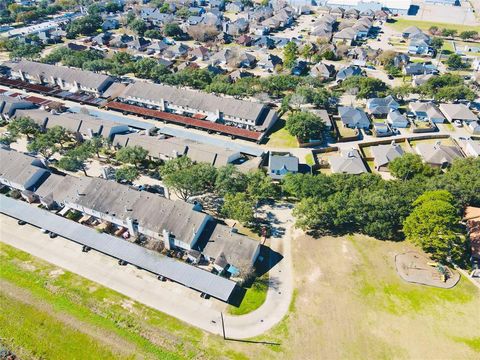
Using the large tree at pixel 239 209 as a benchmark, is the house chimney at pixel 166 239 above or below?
below

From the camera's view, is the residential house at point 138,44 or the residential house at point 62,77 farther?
the residential house at point 138,44

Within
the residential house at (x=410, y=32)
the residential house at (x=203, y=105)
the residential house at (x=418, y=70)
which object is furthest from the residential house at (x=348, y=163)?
the residential house at (x=410, y=32)

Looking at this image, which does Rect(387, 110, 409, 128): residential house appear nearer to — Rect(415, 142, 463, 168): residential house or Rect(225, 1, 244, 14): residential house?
Rect(415, 142, 463, 168): residential house

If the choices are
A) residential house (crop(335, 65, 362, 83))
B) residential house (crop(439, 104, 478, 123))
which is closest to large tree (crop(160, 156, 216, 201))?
residential house (crop(335, 65, 362, 83))

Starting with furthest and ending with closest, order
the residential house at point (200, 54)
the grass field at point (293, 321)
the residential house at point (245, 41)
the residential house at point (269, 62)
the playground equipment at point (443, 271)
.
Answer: the residential house at point (245, 41) → the residential house at point (200, 54) → the residential house at point (269, 62) → the playground equipment at point (443, 271) → the grass field at point (293, 321)

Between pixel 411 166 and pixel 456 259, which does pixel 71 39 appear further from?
pixel 456 259

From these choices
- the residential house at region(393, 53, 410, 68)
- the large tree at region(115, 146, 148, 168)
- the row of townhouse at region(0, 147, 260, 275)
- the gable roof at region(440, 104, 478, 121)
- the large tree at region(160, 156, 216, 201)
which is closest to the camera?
the row of townhouse at region(0, 147, 260, 275)

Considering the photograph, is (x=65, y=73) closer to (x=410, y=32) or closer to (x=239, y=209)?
(x=239, y=209)

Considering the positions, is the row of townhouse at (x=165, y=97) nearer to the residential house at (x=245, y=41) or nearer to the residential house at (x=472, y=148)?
the residential house at (x=472, y=148)
